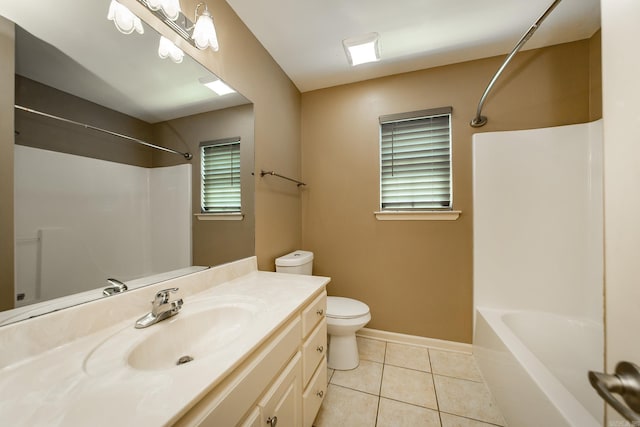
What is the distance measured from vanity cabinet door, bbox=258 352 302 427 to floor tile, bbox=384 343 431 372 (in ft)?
3.49

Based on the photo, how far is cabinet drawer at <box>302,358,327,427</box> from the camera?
1020mm

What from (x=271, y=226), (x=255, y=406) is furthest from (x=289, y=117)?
(x=255, y=406)

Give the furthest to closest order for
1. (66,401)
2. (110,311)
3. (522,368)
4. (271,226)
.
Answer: (271,226) → (522,368) → (110,311) → (66,401)

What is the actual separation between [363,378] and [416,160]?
1742 mm

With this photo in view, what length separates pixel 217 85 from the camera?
49.2 inches

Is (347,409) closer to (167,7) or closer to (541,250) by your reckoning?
(541,250)

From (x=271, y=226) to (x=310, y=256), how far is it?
453 mm

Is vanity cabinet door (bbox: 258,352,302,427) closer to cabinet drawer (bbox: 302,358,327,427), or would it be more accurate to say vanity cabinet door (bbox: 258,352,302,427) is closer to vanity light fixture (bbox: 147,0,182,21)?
cabinet drawer (bbox: 302,358,327,427)

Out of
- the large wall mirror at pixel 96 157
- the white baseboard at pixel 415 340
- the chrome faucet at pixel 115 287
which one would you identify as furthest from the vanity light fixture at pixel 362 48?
the white baseboard at pixel 415 340

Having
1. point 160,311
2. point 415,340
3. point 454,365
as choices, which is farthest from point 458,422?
point 160,311

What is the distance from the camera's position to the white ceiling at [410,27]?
1351mm

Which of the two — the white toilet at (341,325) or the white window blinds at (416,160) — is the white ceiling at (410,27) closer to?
the white window blinds at (416,160)

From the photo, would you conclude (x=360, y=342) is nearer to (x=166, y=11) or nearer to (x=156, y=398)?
(x=156, y=398)

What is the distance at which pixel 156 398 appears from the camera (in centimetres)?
46
